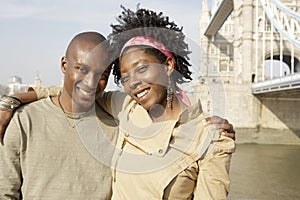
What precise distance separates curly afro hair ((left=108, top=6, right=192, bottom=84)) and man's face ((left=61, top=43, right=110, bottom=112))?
0.21ft

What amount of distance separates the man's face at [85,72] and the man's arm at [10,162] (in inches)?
5.9

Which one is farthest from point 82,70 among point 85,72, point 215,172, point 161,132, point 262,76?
point 262,76

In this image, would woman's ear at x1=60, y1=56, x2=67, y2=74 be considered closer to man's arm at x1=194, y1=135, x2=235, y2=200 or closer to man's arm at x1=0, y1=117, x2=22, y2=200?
man's arm at x1=0, y1=117, x2=22, y2=200

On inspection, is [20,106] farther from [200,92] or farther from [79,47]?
[200,92]

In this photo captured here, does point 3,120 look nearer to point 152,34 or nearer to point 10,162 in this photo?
point 10,162

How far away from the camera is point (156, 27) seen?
0.94 metres

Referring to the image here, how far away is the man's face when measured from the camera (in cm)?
86

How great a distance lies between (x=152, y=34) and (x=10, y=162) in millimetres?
430

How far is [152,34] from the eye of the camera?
90cm

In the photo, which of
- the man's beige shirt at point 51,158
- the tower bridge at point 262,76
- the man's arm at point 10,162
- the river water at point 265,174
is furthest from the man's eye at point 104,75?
the tower bridge at point 262,76

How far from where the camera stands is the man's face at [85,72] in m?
0.86

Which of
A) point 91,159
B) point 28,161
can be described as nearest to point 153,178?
point 91,159

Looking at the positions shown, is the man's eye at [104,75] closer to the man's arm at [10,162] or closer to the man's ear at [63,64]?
the man's ear at [63,64]

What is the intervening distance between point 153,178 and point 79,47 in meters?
0.34
